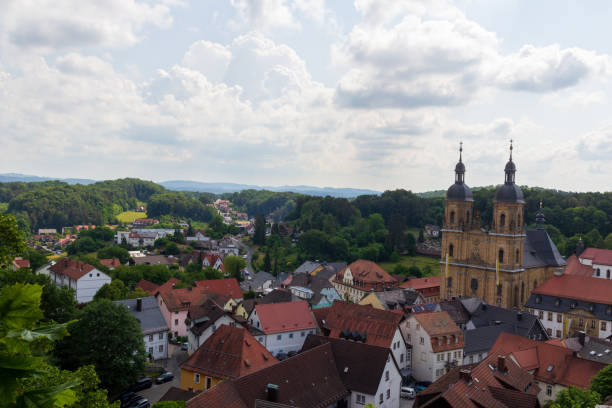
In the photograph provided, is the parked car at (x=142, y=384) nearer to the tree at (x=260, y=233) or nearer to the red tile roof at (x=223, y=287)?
the red tile roof at (x=223, y=287)

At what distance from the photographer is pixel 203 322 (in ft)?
177

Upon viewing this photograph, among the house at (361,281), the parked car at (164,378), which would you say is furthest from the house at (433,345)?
the house at (361,281)

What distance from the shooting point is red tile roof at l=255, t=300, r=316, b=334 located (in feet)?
169

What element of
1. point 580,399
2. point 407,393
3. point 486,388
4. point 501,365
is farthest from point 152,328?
point 580,399

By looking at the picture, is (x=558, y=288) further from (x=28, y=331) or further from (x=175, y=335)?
(x=28, y=331)

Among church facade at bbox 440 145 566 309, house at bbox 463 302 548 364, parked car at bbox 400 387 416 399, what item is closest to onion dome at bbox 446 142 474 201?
church facade at bbox 440 145 566 309

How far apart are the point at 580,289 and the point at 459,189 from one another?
82.5 ft

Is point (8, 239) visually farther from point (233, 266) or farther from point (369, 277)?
point (233, 266)

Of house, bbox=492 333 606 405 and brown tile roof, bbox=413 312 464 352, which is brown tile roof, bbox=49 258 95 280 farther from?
house, bbox=492 333 606 405

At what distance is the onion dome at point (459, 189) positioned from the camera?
82.3 m

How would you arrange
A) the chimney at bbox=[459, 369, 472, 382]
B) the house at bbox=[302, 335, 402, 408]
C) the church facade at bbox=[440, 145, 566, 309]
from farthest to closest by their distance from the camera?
the church facade at bbox=[440, 145, 566, 309], the house at bbox=[302, 335, 402, 408], the chimney at bbox=[459, 369, 472, 382]

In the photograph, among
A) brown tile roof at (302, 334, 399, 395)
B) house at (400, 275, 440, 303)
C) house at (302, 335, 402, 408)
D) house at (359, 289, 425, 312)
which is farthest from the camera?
house at (400, 275, 440, 303)

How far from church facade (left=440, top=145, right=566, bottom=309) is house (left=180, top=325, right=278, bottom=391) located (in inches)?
1968

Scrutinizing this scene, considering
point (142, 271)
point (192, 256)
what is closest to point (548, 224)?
point (192, 256)
